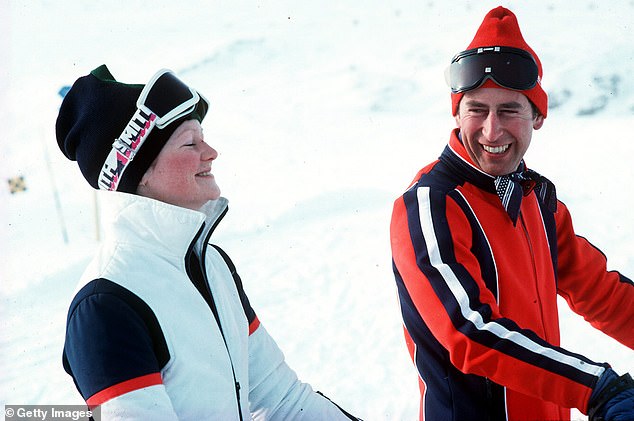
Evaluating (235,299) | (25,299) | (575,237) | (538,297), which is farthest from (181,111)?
(25,299)

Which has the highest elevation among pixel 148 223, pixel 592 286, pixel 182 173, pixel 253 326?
pixel 592 286

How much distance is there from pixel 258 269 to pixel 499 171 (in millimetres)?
4833

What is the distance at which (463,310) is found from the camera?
1.83m

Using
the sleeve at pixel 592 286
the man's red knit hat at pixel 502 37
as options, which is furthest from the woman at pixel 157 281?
the sleeve at pixel 592 286

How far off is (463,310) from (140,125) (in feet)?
3.60

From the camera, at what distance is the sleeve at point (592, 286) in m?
2.46

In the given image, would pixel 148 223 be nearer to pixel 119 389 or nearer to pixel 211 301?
pixel 211 301

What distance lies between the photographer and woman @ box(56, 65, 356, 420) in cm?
152

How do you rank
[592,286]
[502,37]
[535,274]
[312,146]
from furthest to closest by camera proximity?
1. [312,146]
2. [592,286]
3. [502,37]
4. [535,274]

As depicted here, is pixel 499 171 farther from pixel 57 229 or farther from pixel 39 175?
pixel 39 175

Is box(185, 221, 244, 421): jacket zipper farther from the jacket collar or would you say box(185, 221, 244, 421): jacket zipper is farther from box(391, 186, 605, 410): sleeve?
box(391, 186, 605, 410): sleeve

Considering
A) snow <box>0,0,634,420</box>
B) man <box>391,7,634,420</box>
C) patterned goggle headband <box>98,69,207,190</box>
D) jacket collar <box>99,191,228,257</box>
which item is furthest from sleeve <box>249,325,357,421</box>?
snow <box>0,0,634,420</box>

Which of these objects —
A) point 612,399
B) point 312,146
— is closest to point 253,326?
point 612,399

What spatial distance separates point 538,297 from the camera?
6.97 ft
